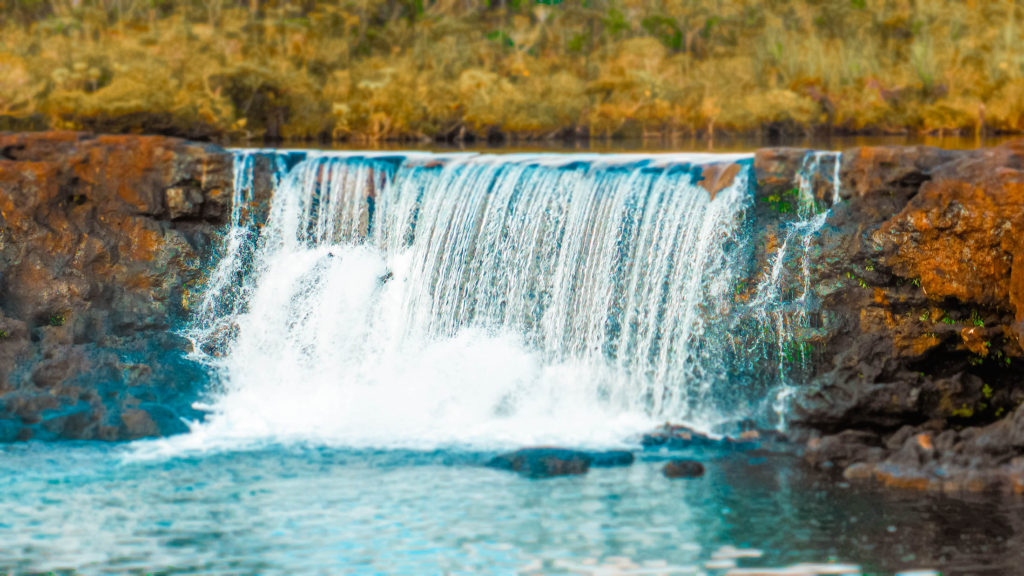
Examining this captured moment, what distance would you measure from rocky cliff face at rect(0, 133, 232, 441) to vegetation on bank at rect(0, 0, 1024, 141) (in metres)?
10.4

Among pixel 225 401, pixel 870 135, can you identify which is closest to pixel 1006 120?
pixel 870 135

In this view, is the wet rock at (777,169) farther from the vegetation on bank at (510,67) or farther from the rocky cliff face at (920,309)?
the vegetation on bank at (510,67)

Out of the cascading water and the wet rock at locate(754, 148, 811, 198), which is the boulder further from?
the wet rock at locate(754, 148, 811, 198)

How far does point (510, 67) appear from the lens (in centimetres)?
3362

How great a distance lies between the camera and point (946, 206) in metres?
11.6

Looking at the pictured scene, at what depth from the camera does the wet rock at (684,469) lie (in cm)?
A: 1064

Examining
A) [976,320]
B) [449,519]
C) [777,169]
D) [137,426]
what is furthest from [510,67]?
[449,519]

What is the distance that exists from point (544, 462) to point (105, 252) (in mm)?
6446

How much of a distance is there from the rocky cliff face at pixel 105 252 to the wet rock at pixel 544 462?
3887 millimetres

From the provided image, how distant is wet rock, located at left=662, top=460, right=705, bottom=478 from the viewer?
10.6m

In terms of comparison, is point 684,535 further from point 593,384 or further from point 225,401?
point 225,401

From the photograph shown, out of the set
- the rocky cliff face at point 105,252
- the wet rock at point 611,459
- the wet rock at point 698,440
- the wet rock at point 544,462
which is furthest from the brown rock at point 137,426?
the wet rock at point 698,440

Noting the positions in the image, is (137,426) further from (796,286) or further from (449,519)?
(796,286)

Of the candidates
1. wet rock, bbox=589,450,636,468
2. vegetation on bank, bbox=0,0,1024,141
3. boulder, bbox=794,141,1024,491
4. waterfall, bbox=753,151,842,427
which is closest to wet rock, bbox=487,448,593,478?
wet rock, bbox=589,450,636,468
